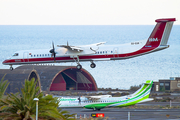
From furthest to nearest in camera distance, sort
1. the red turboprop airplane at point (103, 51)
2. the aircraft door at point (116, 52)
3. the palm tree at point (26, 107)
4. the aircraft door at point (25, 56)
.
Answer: the aircraft door at point (25, 56) → the aircraft door at point (116, 52) → the red turboprop airplane at point (103, 51) → the palm tree at point (26, 107)

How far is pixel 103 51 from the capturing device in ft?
190

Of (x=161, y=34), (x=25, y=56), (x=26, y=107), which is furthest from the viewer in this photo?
(x=25, y=56)

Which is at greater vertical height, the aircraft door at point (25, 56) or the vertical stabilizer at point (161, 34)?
the vertical stabilizer at point (161, 34)

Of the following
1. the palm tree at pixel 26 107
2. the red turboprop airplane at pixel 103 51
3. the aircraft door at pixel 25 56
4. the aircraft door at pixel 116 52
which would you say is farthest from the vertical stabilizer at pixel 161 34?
the palm tree at pixel 26 107

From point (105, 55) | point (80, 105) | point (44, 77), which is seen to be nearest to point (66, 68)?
point (44, 77)

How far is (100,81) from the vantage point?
556ft

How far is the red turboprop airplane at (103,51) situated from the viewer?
56406mm

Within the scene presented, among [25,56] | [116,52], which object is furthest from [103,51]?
[25,56]

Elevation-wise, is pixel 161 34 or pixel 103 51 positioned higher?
pixel 161 34

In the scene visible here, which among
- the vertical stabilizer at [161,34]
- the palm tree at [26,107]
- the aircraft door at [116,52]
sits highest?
the vertical stabilizer at [161,34]

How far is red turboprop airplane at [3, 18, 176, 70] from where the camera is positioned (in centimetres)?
5641

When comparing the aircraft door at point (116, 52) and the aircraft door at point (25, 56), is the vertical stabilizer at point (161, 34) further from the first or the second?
the aircraft door at point (25, 56)

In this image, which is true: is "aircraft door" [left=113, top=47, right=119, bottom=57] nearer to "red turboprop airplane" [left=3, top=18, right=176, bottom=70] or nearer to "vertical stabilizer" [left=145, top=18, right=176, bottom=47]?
"red turboprop airplane" [left=3, top=18, right=176, bottom=70]

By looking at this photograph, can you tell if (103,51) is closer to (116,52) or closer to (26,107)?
(116,52)
